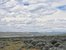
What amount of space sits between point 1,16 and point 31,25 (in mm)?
576

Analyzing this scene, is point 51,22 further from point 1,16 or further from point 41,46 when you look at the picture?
point 1,16

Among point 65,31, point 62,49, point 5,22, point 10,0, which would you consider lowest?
point 62,49

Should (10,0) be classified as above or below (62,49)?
above

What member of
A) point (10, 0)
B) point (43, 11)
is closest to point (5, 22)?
point (10, 0)

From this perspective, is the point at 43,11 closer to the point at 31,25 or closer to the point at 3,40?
the point at 31,25

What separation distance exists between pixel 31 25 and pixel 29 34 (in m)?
0.17

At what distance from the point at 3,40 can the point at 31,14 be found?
0.71 m

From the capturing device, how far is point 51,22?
4648 mm

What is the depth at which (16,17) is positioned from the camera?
4.68 metres

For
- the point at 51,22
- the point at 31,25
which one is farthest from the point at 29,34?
the point at 51,22

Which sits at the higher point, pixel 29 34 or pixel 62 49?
pixel 29 34

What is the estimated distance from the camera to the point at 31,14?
466 centimetres

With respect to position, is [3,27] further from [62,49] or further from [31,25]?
[62,49]

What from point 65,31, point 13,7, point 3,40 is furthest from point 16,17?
point 65,31
